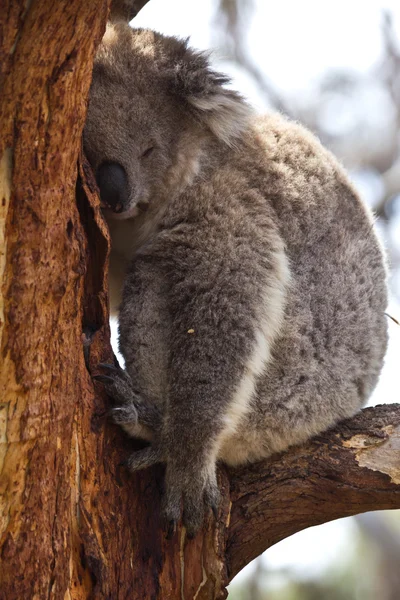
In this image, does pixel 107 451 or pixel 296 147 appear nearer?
pixel 107 451

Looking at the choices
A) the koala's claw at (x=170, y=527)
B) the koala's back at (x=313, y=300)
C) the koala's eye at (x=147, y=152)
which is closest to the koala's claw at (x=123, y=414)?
the koala's claw at (x=170, y=527)

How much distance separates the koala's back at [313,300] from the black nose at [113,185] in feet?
2.10

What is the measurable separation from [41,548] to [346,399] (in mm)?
1599

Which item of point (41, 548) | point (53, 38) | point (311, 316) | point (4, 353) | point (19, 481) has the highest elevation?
point (53, 38)

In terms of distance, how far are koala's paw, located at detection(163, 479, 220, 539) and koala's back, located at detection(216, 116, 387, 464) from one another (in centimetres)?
27

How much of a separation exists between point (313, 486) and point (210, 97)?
5.68ft

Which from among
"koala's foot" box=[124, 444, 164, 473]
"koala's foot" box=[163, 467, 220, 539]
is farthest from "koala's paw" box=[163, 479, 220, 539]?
"koala's foot" box=[124, 444, 164, 473]

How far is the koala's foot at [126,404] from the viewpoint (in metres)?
2.69

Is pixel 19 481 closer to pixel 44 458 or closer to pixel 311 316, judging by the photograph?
pixel 44 458

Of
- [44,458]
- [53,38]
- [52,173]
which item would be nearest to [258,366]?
[44,458]

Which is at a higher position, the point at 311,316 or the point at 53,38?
the point at 53,38

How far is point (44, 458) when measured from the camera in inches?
86.4

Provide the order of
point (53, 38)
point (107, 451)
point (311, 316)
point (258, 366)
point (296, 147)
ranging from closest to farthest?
point (53, 38), point (107, 451), point (258, 366), point (311, 316), point (296, 147)

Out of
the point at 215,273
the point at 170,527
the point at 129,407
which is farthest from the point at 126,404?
the point at 215,273
